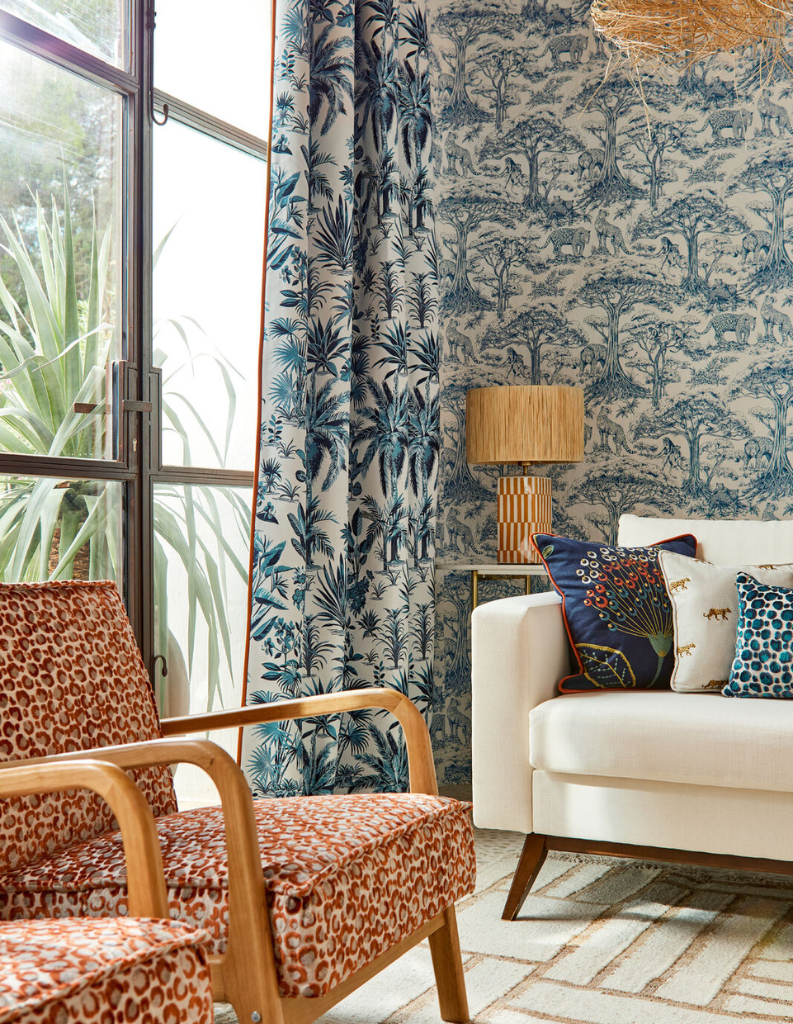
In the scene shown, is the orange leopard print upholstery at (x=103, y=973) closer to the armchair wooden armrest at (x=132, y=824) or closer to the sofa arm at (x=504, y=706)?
the armchair wooden armrest at (x=132, y=824)

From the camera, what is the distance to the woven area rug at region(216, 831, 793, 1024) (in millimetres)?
Result: 1812

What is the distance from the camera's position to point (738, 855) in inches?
83.7

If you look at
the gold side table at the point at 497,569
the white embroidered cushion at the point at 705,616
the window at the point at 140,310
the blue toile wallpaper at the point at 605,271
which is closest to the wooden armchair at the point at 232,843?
the window at the point at 140,310

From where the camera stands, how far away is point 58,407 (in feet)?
7.62

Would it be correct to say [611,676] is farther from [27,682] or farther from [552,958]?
[27,682]

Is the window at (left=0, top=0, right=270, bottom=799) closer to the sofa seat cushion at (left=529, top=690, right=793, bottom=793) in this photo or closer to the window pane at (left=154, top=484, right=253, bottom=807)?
the window pane at (left=154, top=484, right=253, bottom=807)

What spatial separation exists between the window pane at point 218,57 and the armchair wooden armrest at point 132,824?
6.49 feet

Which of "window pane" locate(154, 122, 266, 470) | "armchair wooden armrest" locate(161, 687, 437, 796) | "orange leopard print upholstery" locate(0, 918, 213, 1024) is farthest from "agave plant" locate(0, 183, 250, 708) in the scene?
"orange leopard print upholstery" locate(0, 918, 213, 1024)

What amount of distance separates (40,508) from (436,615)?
1769 mm

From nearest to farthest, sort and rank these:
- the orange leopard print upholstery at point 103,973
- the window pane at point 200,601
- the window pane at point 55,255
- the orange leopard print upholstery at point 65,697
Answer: the orange leopard print upholstery at point 103,973, the orange leopard print upholstery at point 65,697, the window pane at point 55,255, the window pane at point 200,601

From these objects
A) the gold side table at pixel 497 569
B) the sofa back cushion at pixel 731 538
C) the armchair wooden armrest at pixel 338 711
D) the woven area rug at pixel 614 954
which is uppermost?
the sofa back cushion at pixel 731 538

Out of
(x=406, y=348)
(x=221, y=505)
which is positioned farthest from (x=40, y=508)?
(x=406, y=348)

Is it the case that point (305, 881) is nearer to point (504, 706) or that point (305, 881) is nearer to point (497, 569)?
point (504, 706)

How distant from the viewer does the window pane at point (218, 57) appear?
8.79ft
